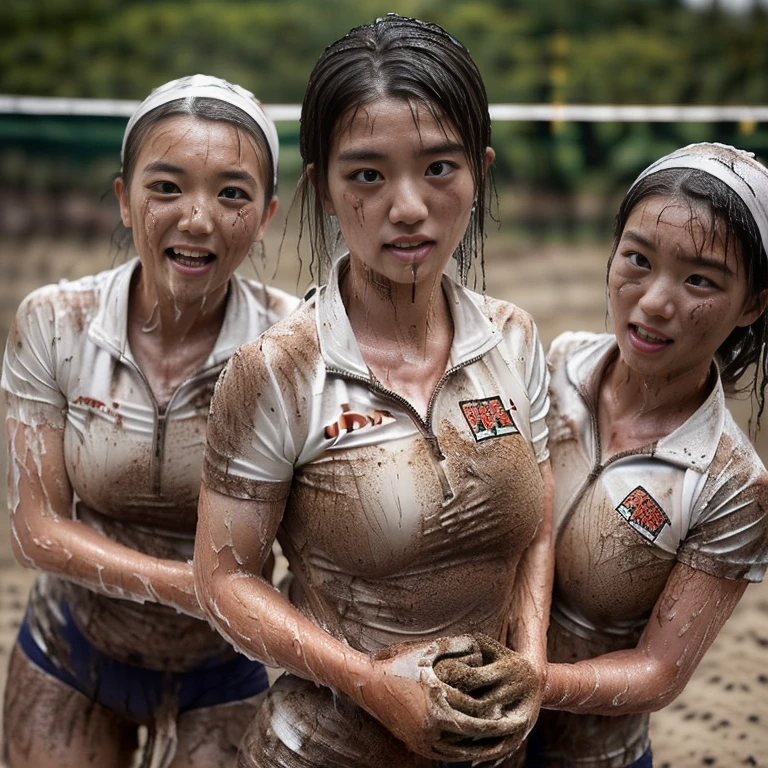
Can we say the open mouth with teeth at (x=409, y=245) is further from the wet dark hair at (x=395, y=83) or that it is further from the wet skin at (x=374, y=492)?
the wet dark hair at (x=395, y=83)

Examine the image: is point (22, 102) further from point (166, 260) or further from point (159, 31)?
point (166, 260)

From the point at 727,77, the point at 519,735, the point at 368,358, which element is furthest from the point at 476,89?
the point at 727,77

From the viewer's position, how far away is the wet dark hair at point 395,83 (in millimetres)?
2486

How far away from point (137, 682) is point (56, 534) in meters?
0.55

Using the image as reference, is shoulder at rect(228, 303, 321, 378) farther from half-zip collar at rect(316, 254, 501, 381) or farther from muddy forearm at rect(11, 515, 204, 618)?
muddy forearm at rect(11, 515, 204, 618)

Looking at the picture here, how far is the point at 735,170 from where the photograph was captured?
2.85m

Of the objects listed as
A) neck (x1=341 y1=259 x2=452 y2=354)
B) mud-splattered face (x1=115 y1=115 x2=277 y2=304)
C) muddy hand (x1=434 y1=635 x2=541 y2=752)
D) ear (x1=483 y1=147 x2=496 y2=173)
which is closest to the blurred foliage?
mud-splattered face (x1=115 y1=115 x2=277 y2=304)

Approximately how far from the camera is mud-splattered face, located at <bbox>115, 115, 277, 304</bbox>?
306cm

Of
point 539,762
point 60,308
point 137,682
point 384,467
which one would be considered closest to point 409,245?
point 384,467

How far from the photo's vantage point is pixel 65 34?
39.7 feet

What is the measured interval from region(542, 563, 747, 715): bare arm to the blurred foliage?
29.0 ft

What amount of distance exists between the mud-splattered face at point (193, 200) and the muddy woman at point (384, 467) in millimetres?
457

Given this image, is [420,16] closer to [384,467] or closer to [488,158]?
[488,158]

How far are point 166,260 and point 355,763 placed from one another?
1289mm
